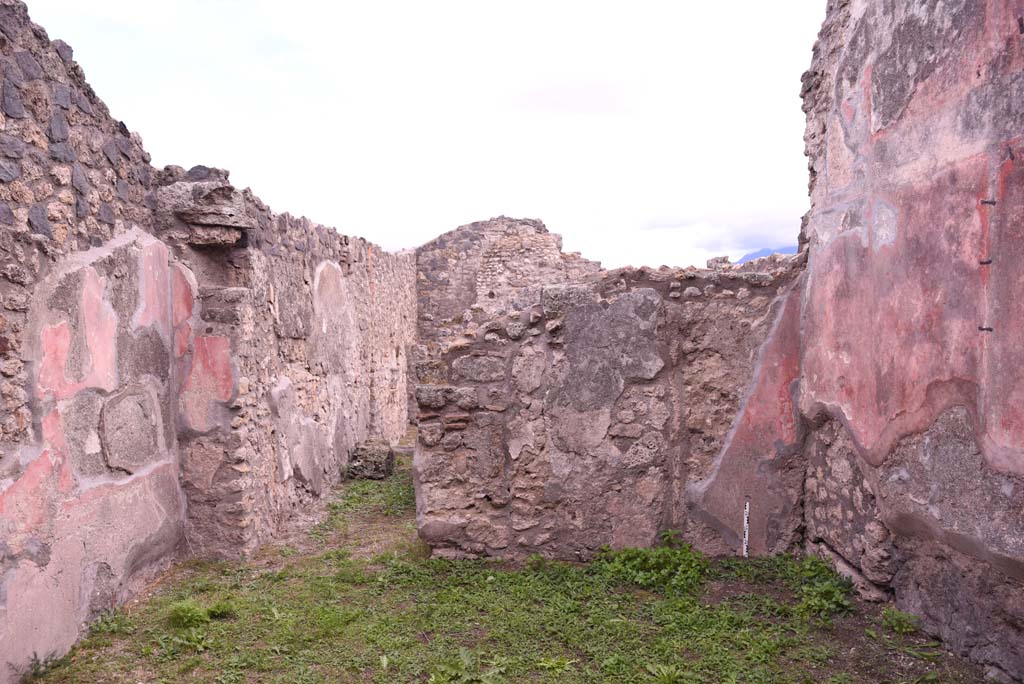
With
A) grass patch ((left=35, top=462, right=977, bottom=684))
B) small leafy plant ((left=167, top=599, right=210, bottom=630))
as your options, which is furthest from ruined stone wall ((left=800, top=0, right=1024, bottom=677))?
small leafy plant ((left=167, top=599, right=210, bottom=630))

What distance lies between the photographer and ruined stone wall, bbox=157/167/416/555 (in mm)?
4281

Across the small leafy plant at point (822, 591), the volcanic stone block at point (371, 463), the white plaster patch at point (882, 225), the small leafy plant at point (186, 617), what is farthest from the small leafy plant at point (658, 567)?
the volcanic stone block at point (371, 463)

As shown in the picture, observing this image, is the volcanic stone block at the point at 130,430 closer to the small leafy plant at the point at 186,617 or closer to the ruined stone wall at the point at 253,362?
the ruined stone wall at the point at 253,362

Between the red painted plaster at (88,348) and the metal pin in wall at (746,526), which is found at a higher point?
the red painted plaster at (88,348)

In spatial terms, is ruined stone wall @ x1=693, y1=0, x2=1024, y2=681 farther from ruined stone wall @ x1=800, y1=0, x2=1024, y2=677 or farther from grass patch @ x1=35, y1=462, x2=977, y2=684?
grass patch @ x1=35, y1=462, x2=977, y2=684

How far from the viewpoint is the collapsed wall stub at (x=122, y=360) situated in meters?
2.87

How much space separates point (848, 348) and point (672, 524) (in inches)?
58.2

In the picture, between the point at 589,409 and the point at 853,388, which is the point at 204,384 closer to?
the point at 589,409

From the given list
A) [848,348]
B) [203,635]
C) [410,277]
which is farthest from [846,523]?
[410,277]

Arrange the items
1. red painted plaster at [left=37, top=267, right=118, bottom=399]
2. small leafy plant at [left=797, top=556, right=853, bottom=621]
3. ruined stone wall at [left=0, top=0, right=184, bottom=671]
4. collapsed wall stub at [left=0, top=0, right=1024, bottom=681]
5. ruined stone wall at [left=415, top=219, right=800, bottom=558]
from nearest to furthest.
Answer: collapsed wall stub at [left=0, top=0, right=1024, bottom=681] < ruined stone wall at [left=0, top=0, right=184, bottom=671] < red painted plaster at [left=37, top=267, right=118, bottom=399] < small leafy plant at [left=797, top=556, right=853, bottom=621] < ruined stone wall at [left=415, top=219, right=800, bottom=558]

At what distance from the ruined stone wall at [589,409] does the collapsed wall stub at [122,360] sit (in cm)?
137

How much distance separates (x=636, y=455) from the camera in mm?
4098

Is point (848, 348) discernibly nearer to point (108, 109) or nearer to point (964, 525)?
point (964, 525)

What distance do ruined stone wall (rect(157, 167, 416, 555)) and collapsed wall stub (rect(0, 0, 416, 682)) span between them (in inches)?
0.6
